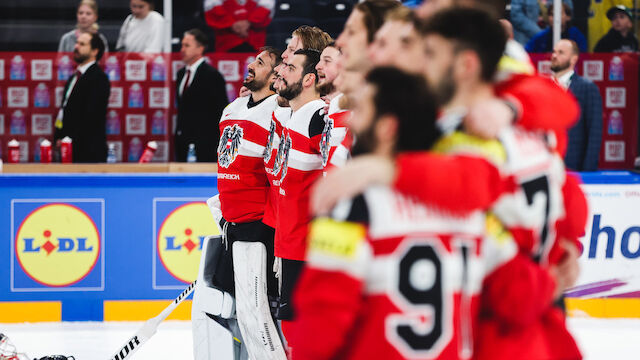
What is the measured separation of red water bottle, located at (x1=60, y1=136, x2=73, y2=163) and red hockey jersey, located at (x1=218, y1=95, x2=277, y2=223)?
2.82 m

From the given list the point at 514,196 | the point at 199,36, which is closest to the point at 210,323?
the point at 514,196

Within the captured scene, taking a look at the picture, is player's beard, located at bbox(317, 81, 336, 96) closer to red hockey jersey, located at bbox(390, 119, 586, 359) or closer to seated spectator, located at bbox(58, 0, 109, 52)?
red hockey jersey, located at bbox(390, 119, 586, 359)

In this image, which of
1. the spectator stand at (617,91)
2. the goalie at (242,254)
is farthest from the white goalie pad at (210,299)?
the spectator stand at (617,91)

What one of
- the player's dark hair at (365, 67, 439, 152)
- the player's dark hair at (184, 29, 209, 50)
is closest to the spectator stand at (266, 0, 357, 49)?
the player's dark hair at (184, 29, 209, 50)

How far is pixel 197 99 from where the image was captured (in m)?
7.58

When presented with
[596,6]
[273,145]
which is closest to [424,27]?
[273,145]

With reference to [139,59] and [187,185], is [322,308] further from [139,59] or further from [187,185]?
[139,59]

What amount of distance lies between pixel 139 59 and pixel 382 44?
574cm

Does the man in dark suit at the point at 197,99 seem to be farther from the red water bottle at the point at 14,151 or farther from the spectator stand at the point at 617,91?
the spectator stand at the point at 617,91

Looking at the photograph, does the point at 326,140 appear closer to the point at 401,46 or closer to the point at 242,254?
the point at 242,254

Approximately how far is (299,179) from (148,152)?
11.5 feet

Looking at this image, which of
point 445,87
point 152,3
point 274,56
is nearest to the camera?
point 445,87

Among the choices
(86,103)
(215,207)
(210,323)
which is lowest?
(210,323)

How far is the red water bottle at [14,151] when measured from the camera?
24.1 ft
